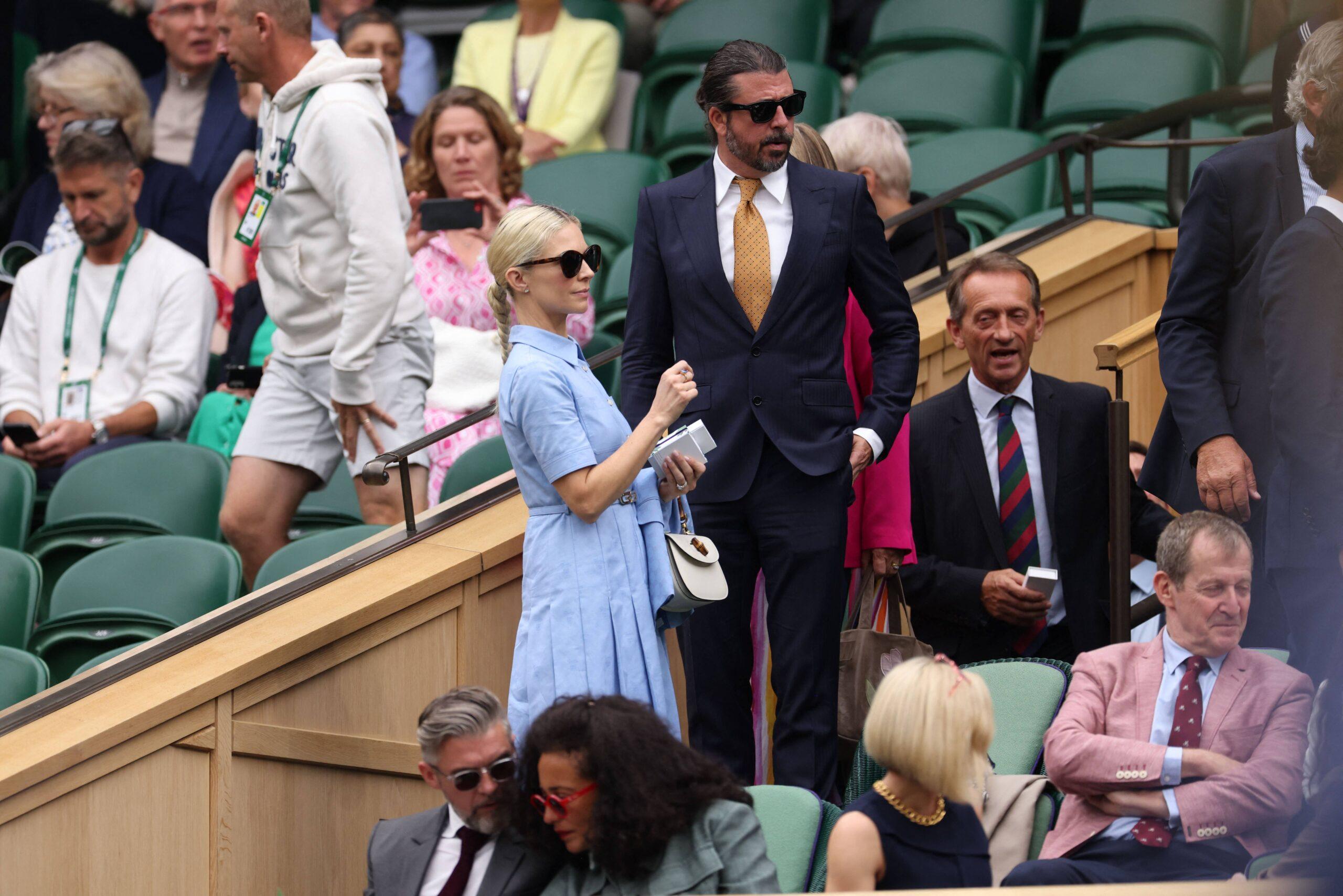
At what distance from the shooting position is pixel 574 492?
3.16m

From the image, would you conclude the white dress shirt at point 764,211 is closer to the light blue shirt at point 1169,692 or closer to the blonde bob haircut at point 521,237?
the blonde bob haircut at point 521,237

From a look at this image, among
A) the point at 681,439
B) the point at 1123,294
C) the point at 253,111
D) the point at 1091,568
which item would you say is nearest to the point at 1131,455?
the point at 1123,294

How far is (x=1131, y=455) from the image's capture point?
16.1 ft

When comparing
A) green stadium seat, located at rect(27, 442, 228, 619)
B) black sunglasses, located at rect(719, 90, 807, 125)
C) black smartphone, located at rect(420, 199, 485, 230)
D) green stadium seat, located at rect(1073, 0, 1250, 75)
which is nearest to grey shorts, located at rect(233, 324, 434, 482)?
green stadium seat, located at rect(27, 442, 228, 619)

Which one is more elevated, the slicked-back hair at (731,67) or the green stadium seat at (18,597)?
the slicked-back hair at (731,67)

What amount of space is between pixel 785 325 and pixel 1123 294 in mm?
2293

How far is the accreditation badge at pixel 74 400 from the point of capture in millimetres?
5512

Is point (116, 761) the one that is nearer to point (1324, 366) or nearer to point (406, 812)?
point (406, 812)

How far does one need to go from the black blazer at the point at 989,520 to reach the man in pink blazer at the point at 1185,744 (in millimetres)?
639

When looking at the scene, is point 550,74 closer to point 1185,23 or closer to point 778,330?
point 1185,23

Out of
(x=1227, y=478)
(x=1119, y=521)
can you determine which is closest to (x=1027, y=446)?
(x=1119, y=521)

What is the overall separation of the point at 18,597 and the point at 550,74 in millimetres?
3583

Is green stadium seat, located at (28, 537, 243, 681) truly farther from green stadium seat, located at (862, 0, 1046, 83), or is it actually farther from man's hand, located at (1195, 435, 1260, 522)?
green stadium seat, located at (862, 0, 1046, 83)

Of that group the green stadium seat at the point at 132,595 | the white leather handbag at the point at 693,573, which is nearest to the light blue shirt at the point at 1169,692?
the white leather handbag at the point at 693,573
